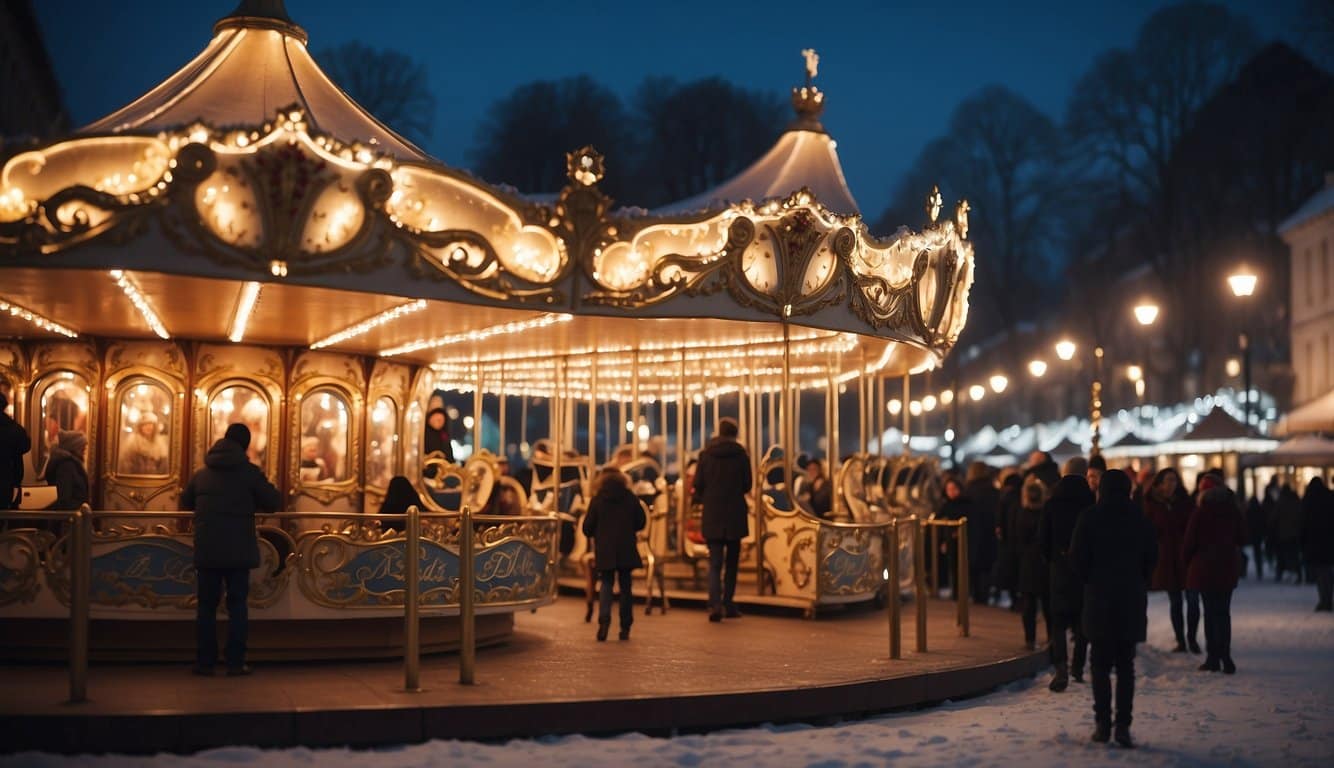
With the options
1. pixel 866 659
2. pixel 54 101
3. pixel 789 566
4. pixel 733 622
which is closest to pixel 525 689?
pixel 866 659

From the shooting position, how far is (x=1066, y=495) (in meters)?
11.9

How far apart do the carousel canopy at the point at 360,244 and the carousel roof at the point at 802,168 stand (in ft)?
0.18

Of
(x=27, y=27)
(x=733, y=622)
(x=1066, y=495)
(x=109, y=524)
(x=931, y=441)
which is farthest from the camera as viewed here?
(x=931, y=441)

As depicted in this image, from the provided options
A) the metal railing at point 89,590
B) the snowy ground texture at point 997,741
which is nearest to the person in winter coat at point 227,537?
the metal railing at point 89,590

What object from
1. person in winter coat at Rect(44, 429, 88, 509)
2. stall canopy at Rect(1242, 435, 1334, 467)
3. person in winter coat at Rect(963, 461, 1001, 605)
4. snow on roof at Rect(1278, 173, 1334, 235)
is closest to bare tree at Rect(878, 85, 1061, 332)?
snow on roof at Rect(1278, 173, 1334, 235)

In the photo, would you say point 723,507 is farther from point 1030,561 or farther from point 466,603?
point 466,603

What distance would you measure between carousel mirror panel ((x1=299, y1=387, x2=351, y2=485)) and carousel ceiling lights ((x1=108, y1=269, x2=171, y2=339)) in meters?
1.56

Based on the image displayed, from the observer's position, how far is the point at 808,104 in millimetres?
17641

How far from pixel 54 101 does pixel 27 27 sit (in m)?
9.73

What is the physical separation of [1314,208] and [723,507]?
107 ft

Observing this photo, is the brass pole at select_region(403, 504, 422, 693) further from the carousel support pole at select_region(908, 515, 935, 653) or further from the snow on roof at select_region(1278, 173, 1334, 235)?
the snow on roof at select_region(1278, 173, 1334, 235)

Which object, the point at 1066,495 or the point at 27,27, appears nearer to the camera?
the point at 1066,495

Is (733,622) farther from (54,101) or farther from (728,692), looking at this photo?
(54,101)

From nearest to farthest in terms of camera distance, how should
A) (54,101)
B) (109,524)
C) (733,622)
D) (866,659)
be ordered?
(866,659) → (109,524) → (733,622) → (54,101)
